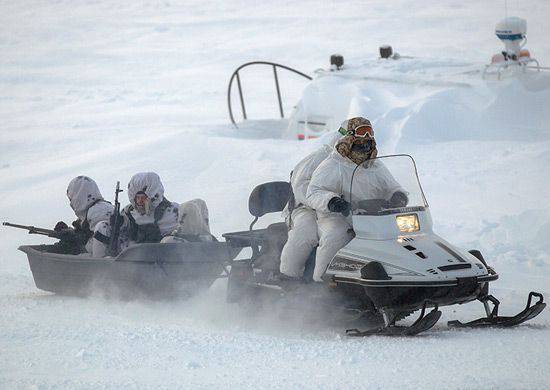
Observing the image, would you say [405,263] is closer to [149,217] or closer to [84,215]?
[149,217]

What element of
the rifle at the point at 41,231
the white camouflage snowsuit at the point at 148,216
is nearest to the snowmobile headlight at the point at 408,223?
the white camouflage snowsuit at the point at 148,216

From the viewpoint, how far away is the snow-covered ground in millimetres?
6227

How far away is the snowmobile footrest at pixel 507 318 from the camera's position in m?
7.19

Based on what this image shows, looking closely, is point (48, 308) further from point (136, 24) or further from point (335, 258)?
point (136, 24)

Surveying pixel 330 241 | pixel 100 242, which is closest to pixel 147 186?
pixel 100 242

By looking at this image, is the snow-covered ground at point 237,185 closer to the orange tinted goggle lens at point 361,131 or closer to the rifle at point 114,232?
the rifle at point 114,232

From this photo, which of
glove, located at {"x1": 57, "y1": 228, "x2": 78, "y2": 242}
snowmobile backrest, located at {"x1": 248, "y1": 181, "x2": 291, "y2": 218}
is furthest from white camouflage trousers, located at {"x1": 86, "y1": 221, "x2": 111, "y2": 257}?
snowmobile backrest, located at {"x1": 248, "y1": 181, "x2": 291, "y2": 218}

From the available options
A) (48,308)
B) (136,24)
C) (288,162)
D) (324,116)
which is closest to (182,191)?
(288,162)

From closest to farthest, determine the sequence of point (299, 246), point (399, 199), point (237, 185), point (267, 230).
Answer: point (399, 199), point (299, 246), point (267, 230), point (237, 185)

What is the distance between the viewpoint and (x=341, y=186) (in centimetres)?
779

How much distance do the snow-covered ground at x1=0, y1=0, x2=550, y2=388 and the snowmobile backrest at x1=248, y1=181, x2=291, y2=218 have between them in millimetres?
863

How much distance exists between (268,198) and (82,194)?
1.81 m

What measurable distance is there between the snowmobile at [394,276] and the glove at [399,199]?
31 millimetres

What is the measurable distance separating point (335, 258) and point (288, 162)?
7.02 metres
